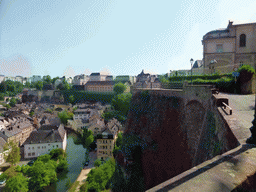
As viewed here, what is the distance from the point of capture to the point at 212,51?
747 inches

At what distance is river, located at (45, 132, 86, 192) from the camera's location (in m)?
25.0

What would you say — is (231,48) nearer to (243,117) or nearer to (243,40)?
(243,40)

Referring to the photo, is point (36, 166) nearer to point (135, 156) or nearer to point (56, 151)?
point (56, 151)

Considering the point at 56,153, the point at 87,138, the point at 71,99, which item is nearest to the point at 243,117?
the point at 56,153

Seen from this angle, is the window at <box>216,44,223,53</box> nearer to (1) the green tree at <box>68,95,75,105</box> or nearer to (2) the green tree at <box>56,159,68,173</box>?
(2) the green tree at <box>56,159,68,173</box>

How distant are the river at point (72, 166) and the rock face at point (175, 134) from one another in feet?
50.6

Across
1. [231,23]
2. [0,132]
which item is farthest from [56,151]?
[231,23]

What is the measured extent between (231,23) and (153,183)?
718 inches

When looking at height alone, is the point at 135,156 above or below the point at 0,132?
above

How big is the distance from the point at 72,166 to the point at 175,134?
24120mm

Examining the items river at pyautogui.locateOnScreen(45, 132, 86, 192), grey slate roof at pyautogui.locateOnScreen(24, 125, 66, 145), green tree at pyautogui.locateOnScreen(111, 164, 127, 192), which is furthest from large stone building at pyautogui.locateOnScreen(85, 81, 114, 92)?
green tree at pyautogui.locateOnScreen(111, 164, 127, 192)

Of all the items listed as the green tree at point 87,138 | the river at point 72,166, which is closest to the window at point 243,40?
the river at point 72,166

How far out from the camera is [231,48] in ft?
61.5

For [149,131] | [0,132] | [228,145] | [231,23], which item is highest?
[231,23]
